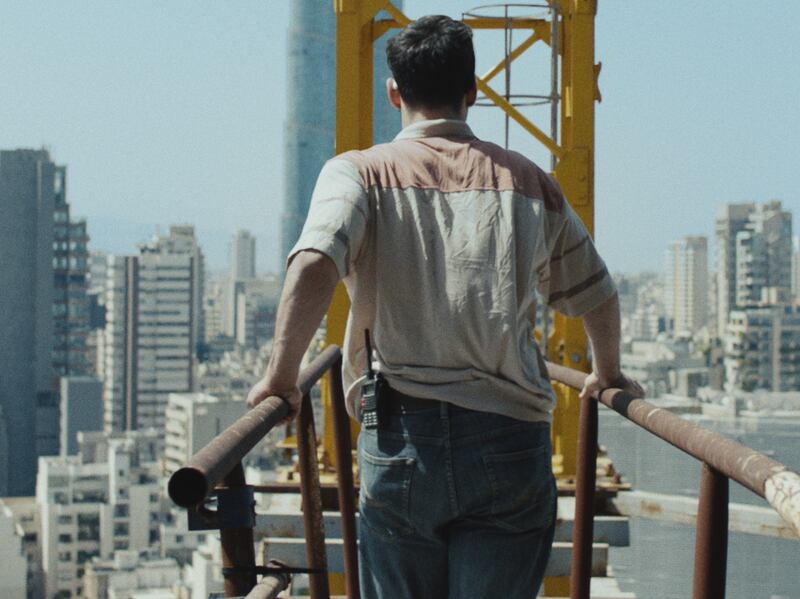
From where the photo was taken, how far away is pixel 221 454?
2387 mm

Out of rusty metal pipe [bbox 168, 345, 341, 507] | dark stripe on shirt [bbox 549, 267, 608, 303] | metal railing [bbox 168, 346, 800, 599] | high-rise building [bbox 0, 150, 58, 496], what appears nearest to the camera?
metal railing [bbox 168, 346, 800, 599]

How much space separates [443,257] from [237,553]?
584 mm

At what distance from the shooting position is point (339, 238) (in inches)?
100

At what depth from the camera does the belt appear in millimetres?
2584

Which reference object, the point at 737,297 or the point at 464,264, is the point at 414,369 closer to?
the point at 464,264

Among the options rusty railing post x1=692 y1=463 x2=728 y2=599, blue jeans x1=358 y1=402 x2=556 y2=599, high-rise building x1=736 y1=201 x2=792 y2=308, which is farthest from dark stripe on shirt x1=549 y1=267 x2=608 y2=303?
high-rise building x1=736 y1=201 x2=792 y2=308

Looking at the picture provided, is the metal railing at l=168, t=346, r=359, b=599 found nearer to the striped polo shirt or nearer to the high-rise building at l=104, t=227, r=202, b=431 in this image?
the striped polo shirt

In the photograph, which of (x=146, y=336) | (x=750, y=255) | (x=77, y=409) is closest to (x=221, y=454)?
(x=77, y=409)

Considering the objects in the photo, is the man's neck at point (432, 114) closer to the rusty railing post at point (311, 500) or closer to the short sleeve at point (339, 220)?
the short sleeve at point (339, 220)

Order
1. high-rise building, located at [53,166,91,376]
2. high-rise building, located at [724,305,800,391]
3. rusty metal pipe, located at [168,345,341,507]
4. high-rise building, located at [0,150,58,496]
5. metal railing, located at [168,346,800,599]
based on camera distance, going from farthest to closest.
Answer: high-rise building, located at [53,166,91,376], high-rise building, located at [0,150,58,496], high-rise building, located at [724,305,800,391], rusty metal pipe, located at [168,345,341,507], metal railing, located at [168,346,800,599]

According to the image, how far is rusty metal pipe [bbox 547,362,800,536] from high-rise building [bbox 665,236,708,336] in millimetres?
182685

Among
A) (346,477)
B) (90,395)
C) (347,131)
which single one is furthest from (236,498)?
(90,395)

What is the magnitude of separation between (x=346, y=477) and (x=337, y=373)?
0.37 meters

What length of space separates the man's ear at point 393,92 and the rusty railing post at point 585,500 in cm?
108
